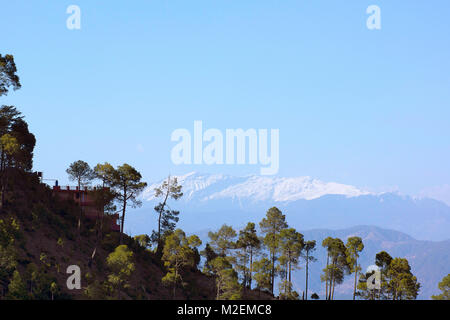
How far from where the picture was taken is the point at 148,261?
83.7 metres

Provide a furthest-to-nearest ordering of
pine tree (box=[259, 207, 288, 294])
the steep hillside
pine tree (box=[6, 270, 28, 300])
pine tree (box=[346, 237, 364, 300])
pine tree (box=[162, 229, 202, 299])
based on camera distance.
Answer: pine tree (box=[259, 207, 288, 294]), pine tree (box=[346, 237, 364, 300]), pine tree (box=[162, 229, 202, 299]), the steep hillside, pine tree (box=[6, 270, 28, 300])

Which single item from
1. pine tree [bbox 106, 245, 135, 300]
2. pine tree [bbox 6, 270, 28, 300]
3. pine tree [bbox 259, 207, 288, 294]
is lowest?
pine tree [bbox 6, 270, 28, 300]

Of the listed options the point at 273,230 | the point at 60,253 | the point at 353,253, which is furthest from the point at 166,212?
the point at 353,253

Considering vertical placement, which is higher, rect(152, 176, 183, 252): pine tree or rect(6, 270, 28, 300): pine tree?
rect(152, 176, 183, 252): pine tree

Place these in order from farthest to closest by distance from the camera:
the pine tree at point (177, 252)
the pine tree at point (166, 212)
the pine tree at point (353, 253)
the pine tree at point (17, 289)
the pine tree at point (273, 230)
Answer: the pine tree at point (273, 230), the pine tree at point (353, 253), the pine tree at point (166, 212), the pine tree at point (177, 252), the pine tree at point (17, 289)

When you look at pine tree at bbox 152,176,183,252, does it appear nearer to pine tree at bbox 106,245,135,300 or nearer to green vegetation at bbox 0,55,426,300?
green vegetation at bbox 0,55,426,300

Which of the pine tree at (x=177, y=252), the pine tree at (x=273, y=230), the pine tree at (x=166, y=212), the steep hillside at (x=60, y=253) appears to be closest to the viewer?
the steep hillside at (x=60, y=253)

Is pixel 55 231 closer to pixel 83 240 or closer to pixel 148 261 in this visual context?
pixel 83 240

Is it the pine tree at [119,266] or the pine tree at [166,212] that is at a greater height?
the pine tree at [166,212]

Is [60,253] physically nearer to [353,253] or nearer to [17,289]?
[17,289]

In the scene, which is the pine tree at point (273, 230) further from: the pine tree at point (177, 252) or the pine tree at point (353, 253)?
the pine tree at point (177, 252)

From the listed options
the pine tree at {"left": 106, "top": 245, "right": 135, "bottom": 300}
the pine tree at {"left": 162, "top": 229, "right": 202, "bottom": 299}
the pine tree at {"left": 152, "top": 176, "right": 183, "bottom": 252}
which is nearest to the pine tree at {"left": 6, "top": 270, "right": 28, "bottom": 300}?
the pine tree at {"left": 106, "top": 245, "right": 135, "bottom": 300}

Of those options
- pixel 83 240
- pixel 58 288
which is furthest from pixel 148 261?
pixel 58 288

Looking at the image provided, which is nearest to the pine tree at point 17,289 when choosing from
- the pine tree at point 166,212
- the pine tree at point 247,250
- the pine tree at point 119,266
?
the pine tree at point 119,266
